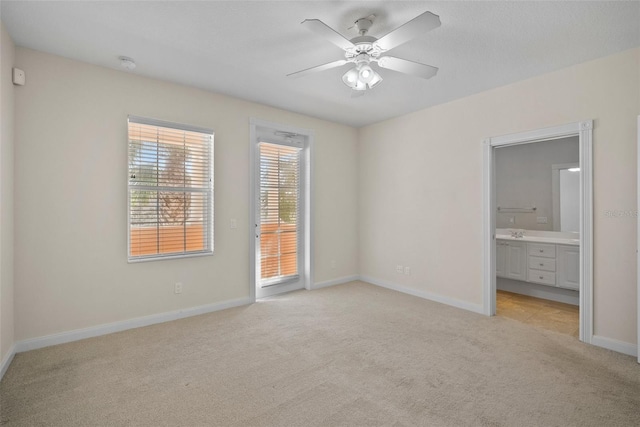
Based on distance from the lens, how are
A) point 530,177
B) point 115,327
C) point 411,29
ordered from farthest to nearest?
point 530,177 → point 115,327 → point 411,29

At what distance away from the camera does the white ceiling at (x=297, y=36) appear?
2.21 metres

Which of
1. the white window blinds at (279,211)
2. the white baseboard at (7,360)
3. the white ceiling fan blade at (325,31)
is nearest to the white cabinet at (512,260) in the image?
the white window blinds at (279,211)

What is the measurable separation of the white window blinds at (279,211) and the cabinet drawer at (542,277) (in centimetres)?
340

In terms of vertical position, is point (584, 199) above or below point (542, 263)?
above

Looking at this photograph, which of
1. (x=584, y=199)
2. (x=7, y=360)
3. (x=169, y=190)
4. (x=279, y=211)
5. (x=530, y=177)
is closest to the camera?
(x=7, y=360)

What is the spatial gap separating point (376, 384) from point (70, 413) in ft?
6.46

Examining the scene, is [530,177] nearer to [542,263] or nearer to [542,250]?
[542,250]

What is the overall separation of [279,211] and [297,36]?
2.56 meters

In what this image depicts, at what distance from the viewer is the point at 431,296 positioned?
438cm

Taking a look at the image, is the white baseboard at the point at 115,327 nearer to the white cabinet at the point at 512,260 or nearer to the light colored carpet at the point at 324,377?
the light colored carpet at the point at 324,377

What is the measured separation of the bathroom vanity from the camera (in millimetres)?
4160

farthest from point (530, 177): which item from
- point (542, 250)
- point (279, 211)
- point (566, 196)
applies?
point (279, 211)

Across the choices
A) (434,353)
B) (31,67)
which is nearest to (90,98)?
(31,67)

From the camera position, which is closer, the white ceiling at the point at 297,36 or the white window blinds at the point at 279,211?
the white ceiling at the point at 297,36
